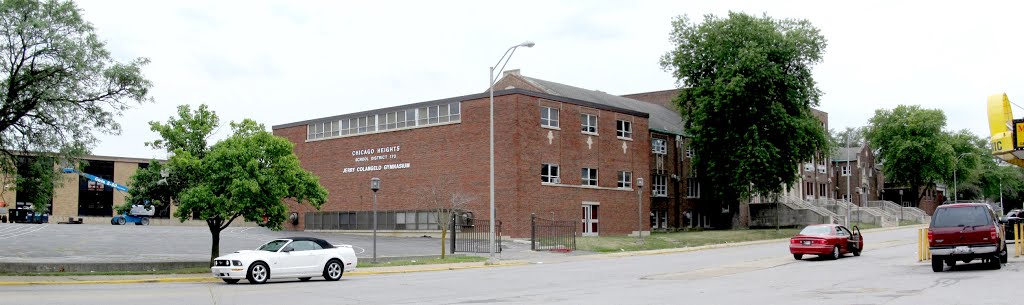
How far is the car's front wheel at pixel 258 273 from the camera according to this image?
924 inches

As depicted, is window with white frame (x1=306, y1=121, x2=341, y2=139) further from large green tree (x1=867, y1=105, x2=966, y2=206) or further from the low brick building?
large green tree (x1=867, y1=105, x2=966, y2=206)

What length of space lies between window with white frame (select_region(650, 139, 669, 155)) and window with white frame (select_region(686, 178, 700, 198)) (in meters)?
4.15

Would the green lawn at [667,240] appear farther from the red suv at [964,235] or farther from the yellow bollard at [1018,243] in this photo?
the red suv at [964,235]

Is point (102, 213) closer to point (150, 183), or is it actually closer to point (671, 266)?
point (150, 183)

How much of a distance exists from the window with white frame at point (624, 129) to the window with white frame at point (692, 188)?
42.9 ft

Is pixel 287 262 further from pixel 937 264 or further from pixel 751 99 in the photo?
pixel 751 99

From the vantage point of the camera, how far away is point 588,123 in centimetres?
5281

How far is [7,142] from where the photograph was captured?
95.3ft

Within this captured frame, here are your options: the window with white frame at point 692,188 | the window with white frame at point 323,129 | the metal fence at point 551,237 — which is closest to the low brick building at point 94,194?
the window with white frame at point 323,129

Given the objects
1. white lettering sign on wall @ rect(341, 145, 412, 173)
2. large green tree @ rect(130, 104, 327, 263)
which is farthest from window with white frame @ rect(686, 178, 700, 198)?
large green tree @ rect(130, 104, 327, 263)

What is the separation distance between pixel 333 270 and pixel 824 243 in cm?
Answer: 1799

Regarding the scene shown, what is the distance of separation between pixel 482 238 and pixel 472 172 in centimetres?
695

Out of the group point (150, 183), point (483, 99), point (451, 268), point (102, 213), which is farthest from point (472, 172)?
point (102, 213)

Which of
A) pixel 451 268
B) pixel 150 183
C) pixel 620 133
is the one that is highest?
pixel 620 133
